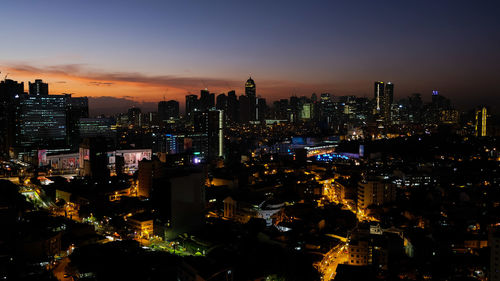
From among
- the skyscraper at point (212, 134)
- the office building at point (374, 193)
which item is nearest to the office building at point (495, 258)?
the office building at point (374, 193)

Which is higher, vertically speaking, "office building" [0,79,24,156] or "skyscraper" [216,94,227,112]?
"skyscraper" [216,94,227,112]

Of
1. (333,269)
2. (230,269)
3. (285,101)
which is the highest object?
Result: (285,101)

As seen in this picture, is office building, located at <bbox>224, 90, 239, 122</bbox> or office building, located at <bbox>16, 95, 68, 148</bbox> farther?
office building, located at <bbox>224, 90, 239, 122</bbox>

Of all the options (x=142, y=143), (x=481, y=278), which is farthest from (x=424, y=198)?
(x=142, y=143)

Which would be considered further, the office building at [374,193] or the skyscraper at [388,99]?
the skyscraper at [388,99]

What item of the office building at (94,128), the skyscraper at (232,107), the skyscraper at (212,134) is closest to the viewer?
the skyscraper at (212,134)

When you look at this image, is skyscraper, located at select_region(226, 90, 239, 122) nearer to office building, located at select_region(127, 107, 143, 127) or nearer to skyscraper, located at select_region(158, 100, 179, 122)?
skyscraper, located at select_region(158, 100, 179, 122)

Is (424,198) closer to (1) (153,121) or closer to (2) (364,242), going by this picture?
(2) (364,242)

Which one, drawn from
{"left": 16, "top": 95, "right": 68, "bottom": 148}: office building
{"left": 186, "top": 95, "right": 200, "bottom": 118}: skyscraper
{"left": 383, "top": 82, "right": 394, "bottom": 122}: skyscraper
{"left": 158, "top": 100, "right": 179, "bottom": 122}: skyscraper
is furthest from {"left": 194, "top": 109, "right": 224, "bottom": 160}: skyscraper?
{"left": 383, "top": 82, "right": 394, "bottom": 122}: skyscraper

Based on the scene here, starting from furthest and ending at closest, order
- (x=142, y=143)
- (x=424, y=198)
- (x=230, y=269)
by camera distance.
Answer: (x=142, y=143) < (x=424, y=198) < (x=230, y=269)

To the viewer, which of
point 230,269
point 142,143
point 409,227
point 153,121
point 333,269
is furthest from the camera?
point 153,121

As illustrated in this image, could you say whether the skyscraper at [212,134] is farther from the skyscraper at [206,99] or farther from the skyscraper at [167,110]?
the skyscraper at [167,110]
